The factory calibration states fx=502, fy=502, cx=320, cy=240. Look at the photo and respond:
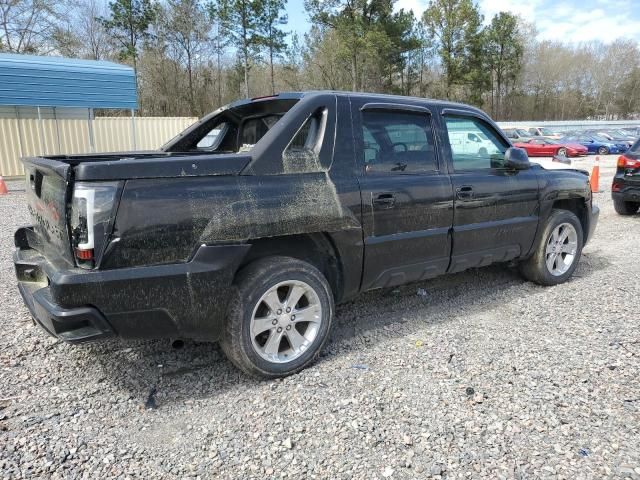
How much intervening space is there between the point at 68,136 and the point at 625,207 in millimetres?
17907

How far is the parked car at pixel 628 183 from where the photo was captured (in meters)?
9.28

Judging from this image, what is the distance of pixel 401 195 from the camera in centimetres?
368

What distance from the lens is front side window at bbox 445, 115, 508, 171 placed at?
A: 424 centimetres

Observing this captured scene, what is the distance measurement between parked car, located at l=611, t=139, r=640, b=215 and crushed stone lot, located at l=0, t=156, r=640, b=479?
6027 mm

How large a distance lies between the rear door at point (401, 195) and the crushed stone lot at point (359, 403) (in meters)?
0.57

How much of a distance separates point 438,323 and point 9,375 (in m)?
3.11

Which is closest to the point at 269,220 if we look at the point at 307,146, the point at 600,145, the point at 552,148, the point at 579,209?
the point at 307,146

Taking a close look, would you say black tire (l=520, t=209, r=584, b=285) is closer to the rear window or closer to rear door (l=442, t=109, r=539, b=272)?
rear door (l=442, t=109, r=539, b=272)

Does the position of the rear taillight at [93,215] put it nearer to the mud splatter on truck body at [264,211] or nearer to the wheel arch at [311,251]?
the mud splatter on truck body at [264,211]

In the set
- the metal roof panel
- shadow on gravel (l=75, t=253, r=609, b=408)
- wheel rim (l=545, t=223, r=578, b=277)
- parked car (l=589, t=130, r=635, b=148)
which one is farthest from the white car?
parked car (l=589, t=130, r=635, b=148)

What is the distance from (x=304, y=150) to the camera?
3279 millimetres

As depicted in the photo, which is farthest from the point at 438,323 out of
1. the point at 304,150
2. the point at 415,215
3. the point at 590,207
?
the point at 590,207

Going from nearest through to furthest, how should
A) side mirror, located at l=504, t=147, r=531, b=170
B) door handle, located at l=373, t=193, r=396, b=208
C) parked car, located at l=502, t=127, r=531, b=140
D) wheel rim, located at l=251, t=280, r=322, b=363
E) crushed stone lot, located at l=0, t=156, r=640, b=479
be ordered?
crushed stone lot, located at l=0, t=156, r=640, b=479 < wheel rim, located at l=251, t=280, r=322, b=363 < door handle, located at l=373, t=193, r=396, b=208 < side mirror, located at l=504, t=147, r=531, b=170 < parked car, located at l=502, t=127, r=531, b=140

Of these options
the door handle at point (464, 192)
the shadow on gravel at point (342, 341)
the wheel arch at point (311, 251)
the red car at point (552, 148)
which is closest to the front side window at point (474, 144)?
the door handle at point (464, 192)
